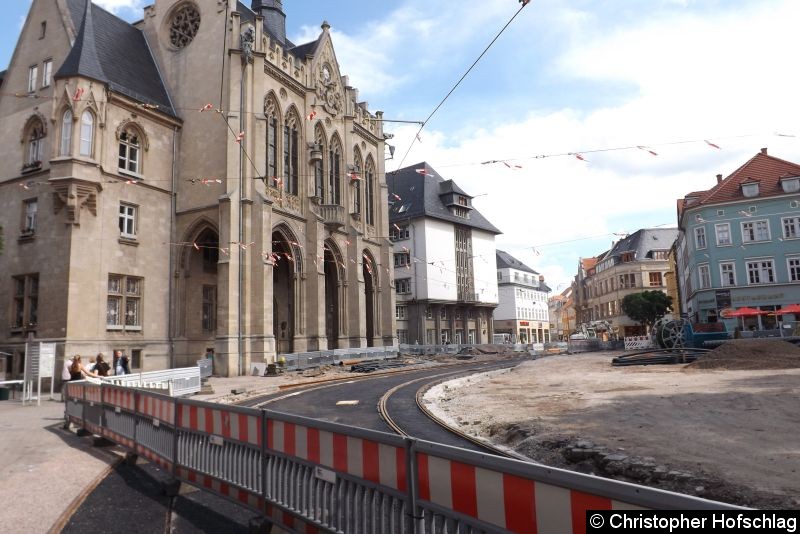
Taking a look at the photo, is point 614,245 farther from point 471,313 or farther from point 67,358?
point 67,358

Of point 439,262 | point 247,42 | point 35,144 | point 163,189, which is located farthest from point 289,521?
point 439,262

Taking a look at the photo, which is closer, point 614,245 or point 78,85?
point 78,85

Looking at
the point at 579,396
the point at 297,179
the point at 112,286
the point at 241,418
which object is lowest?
the point at 579,396

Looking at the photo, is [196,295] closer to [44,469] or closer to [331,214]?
[331,214]

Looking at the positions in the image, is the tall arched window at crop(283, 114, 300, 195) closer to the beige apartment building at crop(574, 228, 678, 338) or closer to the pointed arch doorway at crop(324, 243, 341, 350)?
the pointed arch doorway at crop(324, 243, 341, 350)

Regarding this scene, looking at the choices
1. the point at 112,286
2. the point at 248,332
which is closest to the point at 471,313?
the point at 248,332

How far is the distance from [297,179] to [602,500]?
31.3m

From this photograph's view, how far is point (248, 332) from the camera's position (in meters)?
26.0

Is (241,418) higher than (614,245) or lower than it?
lower

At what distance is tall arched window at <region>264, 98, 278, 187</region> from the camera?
29.9 metres

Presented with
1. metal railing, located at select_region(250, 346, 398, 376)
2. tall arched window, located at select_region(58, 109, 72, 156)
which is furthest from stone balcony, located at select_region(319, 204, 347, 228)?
tall arched window, located at select_region(58, 109, 72, 156)

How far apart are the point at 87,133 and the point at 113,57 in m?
6.19

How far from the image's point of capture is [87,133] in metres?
22.8

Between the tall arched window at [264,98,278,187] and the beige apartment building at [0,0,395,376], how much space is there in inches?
3.3
